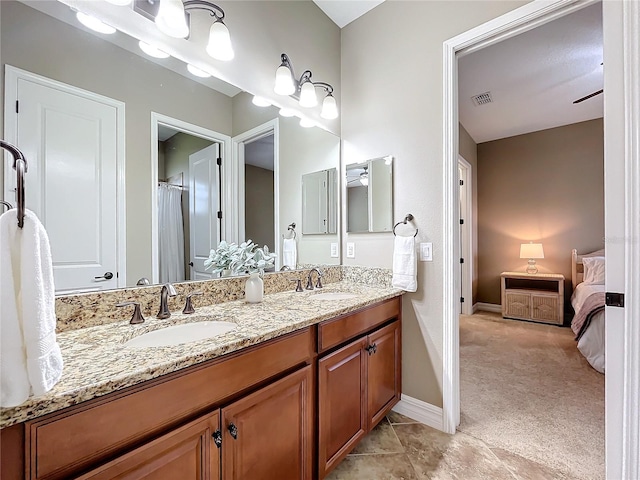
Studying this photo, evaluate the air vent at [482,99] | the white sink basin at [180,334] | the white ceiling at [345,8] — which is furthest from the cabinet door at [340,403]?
the air vent at [482,99]

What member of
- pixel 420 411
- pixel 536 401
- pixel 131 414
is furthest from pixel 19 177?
pixel 536 401

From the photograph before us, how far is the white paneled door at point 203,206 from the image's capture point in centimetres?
143

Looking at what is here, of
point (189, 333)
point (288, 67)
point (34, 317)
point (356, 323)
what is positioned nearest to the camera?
point (34, 317)

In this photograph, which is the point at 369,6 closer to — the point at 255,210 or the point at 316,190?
the point at 316,190

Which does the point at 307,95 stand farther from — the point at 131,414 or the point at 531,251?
the point at 531,251

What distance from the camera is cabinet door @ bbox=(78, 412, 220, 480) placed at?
66 cm

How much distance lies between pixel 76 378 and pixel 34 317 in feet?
0.56

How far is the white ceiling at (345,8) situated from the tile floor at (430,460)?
290cm

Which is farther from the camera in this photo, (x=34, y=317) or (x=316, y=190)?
(x=316, y=190)

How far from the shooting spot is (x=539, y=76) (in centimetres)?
284

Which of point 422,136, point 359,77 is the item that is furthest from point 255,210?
point 359,77

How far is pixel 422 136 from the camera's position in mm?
1829

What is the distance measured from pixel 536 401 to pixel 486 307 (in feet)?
9.56

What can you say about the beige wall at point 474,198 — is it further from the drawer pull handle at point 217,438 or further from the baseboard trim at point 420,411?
the drawer pull handle at point 217,438
